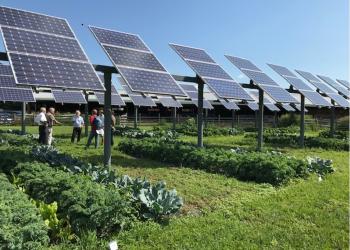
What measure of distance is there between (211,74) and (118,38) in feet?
12.4

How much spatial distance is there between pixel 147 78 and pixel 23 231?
7.22 m

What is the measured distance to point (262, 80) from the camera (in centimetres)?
A: 1725

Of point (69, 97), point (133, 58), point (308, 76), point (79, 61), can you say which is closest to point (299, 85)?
point (308, 76)

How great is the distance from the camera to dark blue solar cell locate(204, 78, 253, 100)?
44.6ft

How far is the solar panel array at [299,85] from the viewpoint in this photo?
63.2 feet

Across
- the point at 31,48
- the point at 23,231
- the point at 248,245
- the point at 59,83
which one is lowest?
the point at 248,245

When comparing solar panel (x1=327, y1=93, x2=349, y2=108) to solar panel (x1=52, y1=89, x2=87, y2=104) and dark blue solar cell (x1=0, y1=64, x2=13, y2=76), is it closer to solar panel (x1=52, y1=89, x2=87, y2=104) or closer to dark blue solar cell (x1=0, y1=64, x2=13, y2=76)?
solar panel (x1=52, y1=89, x2=87, y2=104)

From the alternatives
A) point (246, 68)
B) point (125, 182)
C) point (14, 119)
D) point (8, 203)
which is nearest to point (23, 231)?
point (8, 203)

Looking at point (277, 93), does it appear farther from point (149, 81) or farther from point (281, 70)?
point (149, 81)

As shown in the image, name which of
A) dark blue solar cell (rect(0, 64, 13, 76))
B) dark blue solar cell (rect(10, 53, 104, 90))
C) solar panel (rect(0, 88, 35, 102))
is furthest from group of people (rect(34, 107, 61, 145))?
dark blue solar cell (rect(10, 53, 104, 90))

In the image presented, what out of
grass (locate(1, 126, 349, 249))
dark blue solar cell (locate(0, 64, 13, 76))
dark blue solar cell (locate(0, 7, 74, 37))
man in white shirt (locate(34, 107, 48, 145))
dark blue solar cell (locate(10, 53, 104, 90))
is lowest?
grass (locate(1, 126, 349, 249))

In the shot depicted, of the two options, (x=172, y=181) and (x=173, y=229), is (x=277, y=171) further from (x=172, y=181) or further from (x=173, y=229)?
(x=173, y=229)

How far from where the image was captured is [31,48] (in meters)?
9.80

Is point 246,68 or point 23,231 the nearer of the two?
point 23,231
